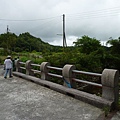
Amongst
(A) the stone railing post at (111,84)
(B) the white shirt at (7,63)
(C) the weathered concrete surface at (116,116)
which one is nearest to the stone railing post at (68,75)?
(A) the stone railing post at (111,84)

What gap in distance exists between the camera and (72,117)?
422 centimetres

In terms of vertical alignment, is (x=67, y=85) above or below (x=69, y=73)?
below

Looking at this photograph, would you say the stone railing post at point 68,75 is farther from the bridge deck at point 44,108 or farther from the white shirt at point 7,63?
the white shirt at point 7,63

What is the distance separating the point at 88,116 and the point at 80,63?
7.05m

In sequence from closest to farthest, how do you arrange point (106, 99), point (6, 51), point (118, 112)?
point (118, 112), point (106, 99), point (6, 51)

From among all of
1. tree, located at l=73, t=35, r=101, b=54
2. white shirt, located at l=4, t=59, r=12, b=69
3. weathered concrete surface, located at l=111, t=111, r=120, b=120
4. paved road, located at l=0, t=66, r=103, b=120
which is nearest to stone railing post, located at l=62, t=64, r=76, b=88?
paved road, located at l=0, t=66, r=103, b=120

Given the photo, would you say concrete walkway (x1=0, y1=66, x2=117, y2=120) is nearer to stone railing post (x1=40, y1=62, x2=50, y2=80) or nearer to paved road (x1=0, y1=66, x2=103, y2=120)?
paved road (x1=0, y1=66, x2=103, y2=120)

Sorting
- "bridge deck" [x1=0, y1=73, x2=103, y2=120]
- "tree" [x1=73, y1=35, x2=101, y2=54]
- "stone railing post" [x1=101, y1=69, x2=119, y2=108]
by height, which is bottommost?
"bridge deck" [x1=0, y1=73, x2=103, y2=120]

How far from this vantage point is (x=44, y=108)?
488 centimetres

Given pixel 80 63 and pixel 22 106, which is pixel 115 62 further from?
pixel 22 106

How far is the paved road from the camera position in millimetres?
4285

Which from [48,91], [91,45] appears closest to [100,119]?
[48,91]

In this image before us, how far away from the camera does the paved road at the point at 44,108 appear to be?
14.1 feet

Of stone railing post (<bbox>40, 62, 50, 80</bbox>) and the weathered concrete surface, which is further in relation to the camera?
stone railing post (<bbox>40, 62, 50, 80</bbox>)
